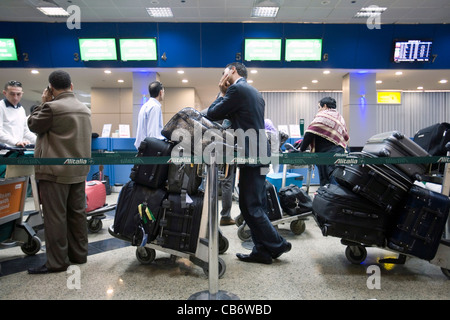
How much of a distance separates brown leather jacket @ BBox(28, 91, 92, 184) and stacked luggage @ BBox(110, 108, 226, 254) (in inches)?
17.7

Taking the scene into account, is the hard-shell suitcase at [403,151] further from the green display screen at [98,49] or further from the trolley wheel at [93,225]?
the green display screen at [98,49]

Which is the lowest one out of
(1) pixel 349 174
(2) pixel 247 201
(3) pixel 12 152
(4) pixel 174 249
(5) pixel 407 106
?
(4) pixel 174 249

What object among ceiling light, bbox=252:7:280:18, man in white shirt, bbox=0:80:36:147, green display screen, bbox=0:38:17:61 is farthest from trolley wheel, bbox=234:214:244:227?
green display screen, bbox=0:38:17:61

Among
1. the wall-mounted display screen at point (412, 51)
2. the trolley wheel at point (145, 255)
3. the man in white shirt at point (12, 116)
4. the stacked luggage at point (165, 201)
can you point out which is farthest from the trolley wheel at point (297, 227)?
the wall-mounted display screen at point (412, 51)

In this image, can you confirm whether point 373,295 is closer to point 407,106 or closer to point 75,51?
point 75,51

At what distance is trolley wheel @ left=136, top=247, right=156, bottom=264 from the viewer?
2189mm

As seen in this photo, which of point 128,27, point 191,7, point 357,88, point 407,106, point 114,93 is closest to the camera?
point 191,7

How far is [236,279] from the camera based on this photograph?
1.96 meters

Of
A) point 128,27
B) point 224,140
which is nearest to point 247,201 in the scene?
point 224,140

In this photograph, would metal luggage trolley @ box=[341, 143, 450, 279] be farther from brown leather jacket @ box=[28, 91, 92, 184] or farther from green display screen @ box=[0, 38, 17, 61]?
green display screen @ box=[0, 38, 17, 61]

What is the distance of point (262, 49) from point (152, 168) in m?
5.35

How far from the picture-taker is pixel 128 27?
258 inches

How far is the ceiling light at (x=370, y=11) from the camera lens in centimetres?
602

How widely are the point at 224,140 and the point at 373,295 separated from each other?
1.35m
